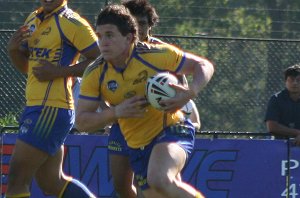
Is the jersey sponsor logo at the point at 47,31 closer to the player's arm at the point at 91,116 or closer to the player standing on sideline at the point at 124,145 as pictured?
the player standing on sideline at the point at 124,145

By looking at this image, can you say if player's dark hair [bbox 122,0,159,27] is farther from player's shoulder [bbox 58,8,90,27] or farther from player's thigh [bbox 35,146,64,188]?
player's thigh [bbox 35,146,64,188]

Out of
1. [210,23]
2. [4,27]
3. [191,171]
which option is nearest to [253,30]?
[210,23]

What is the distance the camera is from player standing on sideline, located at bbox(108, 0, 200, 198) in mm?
8727

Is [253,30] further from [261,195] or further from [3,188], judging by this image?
[3,188]

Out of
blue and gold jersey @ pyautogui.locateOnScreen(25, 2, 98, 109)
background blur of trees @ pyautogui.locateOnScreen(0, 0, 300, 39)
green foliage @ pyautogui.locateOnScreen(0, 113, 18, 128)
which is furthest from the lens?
background blur of trees @ pyautogui.locateOnScreen(0, 0, 300, 39)

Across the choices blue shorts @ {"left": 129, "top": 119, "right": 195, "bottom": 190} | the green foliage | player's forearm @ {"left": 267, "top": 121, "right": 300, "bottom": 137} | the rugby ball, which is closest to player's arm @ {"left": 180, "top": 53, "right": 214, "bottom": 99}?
the rugby ball

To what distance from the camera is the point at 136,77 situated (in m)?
7.84

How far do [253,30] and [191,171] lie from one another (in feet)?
14.9

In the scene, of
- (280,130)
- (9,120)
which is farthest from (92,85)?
(9,120)

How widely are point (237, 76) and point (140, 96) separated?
595cm

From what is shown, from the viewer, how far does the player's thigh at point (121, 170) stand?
8773 millimetres

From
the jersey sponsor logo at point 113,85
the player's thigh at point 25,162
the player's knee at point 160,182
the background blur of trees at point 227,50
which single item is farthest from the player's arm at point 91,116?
the background blur of trees at point 227,50

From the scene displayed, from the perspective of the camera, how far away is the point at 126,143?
8.38 m

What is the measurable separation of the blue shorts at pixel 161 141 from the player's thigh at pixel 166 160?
0.07 metres
